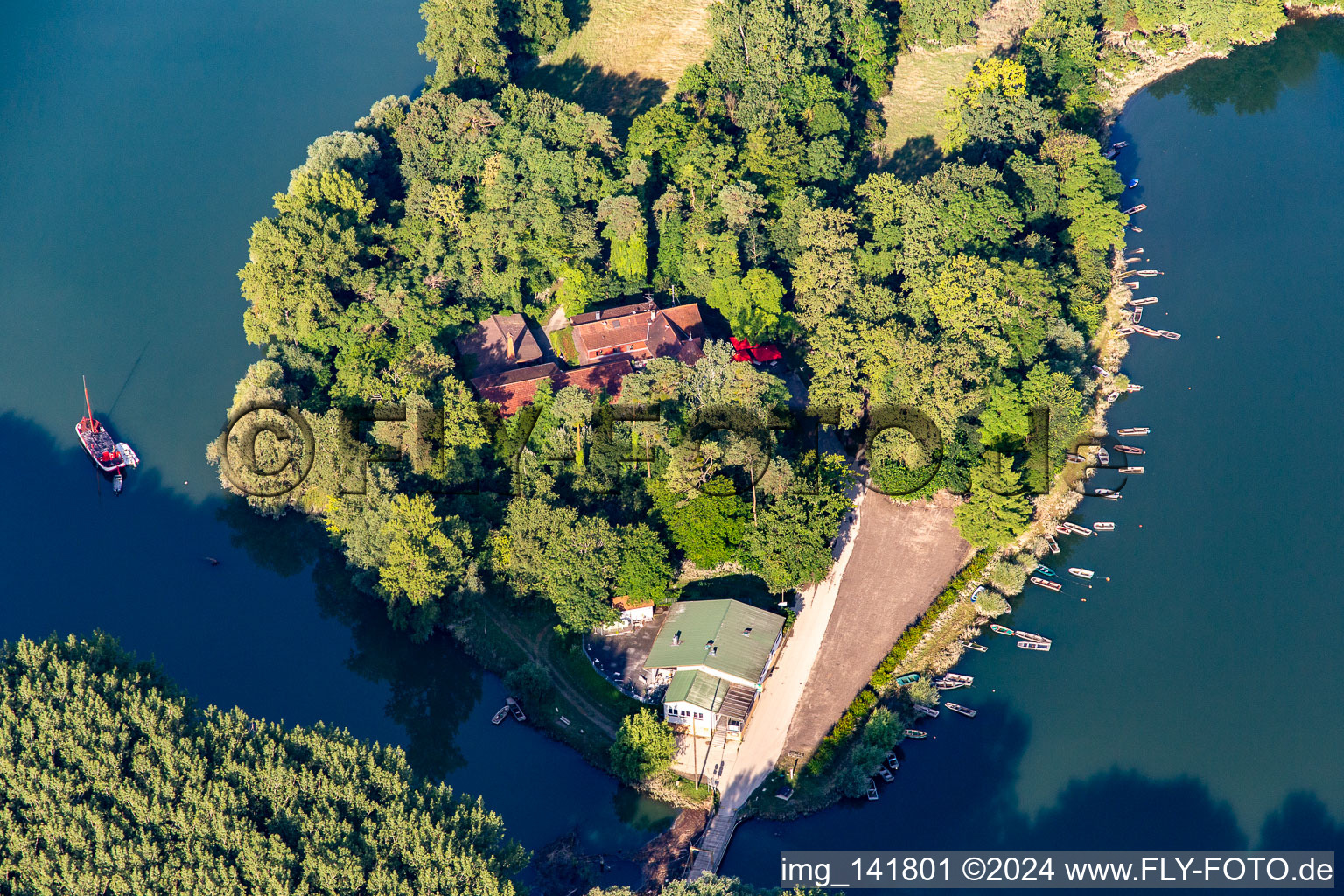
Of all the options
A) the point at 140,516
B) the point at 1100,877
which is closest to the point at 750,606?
the point at 1100,877

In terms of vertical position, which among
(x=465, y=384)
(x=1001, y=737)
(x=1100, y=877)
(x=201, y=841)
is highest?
(x=465, y=384)

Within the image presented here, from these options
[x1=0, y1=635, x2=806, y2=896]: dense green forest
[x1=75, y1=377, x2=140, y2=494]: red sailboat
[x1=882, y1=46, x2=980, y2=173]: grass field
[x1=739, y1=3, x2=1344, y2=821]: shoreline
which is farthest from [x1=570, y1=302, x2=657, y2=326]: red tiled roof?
[x1=0, y1=635, x2=806, y2=896]: dense green forest

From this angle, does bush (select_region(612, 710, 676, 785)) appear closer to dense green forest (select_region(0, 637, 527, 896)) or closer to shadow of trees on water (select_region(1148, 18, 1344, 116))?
dense green forest (select_region(0, 637, 527, 896))

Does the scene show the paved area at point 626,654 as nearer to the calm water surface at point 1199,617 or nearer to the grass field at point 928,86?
the calm water surface at point 1199,617

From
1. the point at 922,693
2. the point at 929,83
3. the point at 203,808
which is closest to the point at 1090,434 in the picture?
the point at 922,693

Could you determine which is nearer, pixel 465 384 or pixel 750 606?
pixel 750 606

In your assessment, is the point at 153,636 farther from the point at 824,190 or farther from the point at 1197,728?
the point at 1197,728
